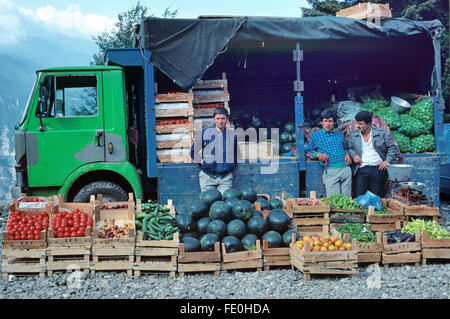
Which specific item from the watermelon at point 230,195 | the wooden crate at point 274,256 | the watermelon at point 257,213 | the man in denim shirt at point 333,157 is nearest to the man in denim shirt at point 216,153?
the watermelon at point 230,195

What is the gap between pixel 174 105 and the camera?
731 cm

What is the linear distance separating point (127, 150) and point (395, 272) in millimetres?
4353

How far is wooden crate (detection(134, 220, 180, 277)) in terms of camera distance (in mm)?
5262

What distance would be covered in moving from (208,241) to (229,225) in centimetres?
38

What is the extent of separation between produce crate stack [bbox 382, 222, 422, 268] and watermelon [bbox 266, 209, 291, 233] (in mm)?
1261

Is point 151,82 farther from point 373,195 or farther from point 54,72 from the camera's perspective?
point 373,195

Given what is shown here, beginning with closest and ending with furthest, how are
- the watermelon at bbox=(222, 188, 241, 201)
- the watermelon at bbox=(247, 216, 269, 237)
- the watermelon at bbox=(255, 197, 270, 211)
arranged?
the watermelon at bbox=(247, 216, 269, 237), the watermelon at bbox=(222, 188, 241, 201), the watermelon at bbox=(255, 197, 270, 211)

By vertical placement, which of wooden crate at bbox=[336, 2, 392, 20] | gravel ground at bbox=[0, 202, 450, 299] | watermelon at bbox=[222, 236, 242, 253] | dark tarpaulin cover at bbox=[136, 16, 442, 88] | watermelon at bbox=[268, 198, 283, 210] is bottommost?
gravel ground at bbox=[0, 202, 450, 299]

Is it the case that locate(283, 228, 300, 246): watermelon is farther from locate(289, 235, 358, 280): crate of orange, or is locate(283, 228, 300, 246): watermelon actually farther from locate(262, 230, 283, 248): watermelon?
locate(289, 235, 358, 280): crate of orange

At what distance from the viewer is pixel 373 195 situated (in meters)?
6.86

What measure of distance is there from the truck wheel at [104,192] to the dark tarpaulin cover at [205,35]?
200cm

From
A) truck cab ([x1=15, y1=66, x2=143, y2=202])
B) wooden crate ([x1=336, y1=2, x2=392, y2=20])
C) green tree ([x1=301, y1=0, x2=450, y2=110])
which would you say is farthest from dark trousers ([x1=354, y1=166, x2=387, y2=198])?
green tree ([x1=301, y1=0, x2=450, y2=110])

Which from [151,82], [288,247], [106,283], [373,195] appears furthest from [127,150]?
[373,195]

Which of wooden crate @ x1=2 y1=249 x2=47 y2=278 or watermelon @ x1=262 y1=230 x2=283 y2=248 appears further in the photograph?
watermelon @ x1=262 y1=230 x2=283 y2=248
